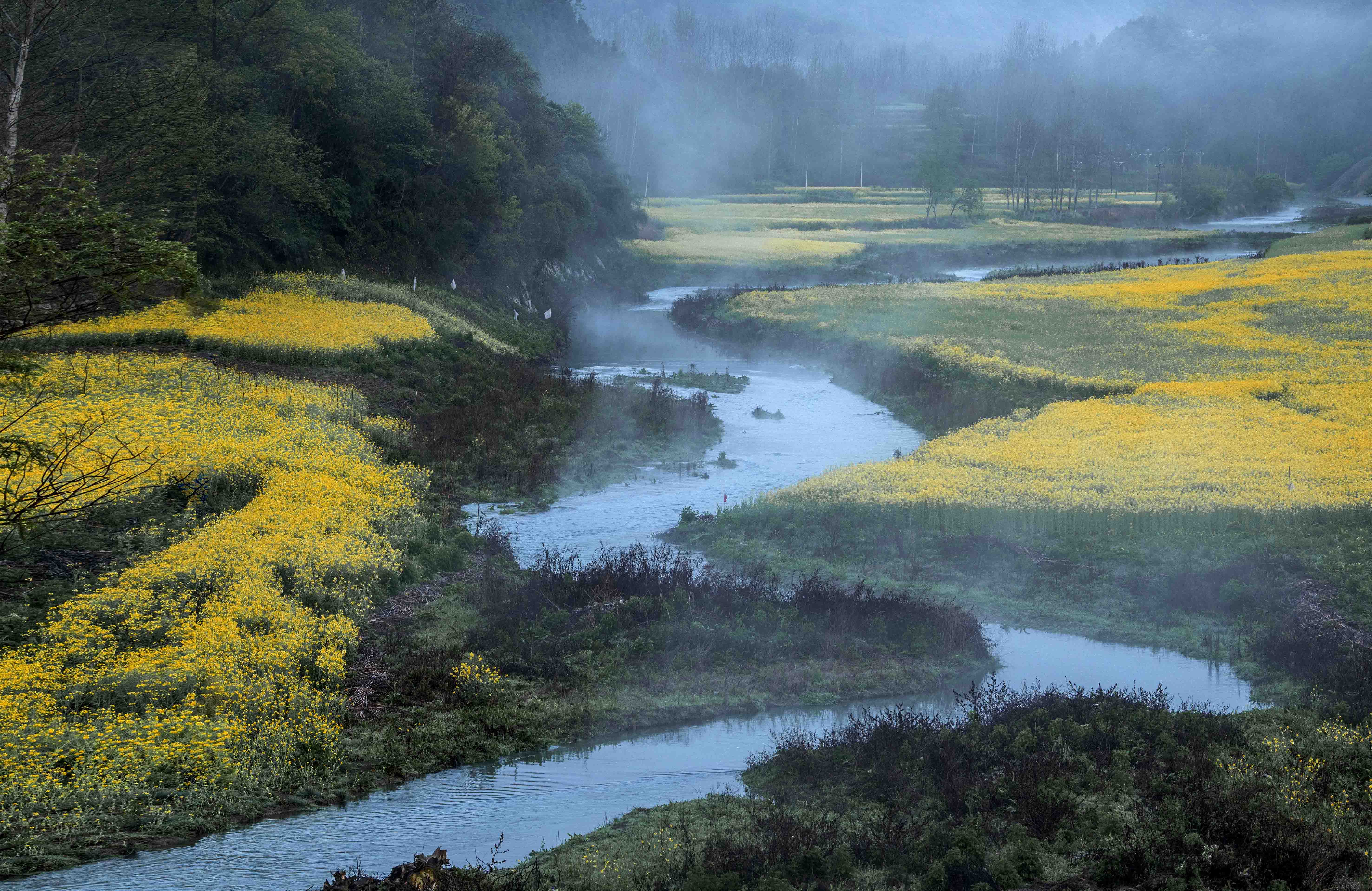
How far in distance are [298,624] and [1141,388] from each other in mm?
25356

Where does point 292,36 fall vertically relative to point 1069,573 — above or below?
above

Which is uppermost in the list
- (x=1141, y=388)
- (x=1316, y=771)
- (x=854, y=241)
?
(x=854, y=241)

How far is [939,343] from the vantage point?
38062 mm

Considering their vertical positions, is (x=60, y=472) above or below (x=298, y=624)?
above

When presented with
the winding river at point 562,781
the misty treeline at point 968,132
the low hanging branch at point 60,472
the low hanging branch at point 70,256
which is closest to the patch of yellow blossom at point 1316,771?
the winding river at point 562,781

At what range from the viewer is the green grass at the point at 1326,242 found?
2527 inches

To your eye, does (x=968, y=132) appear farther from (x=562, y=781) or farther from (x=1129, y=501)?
(x=562, y=781)

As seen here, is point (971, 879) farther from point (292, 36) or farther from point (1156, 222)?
point (1156, 222)

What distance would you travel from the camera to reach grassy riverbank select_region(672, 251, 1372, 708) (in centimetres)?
1568

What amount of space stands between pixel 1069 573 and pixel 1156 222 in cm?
11089

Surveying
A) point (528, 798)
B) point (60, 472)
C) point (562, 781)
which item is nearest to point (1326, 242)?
point (562, 781)

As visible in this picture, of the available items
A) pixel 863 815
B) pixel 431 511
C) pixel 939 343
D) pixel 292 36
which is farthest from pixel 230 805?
pixel 292 36

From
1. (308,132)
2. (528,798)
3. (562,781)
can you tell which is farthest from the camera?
(308,132)

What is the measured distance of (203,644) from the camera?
12.0m
